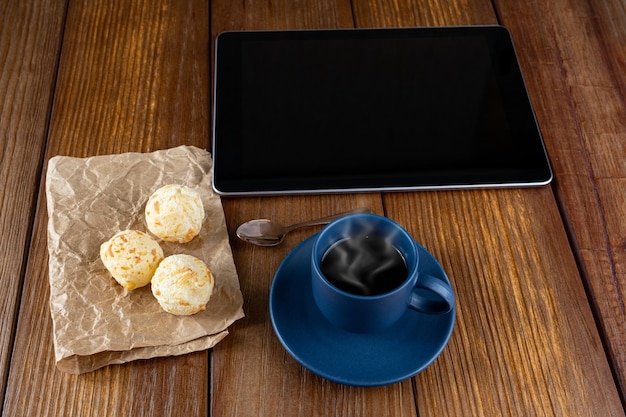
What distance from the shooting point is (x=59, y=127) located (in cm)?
85

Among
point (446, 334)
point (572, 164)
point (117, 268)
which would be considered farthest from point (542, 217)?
point (117, 268)

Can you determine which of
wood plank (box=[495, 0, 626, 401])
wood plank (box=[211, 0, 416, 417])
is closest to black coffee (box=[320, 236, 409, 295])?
wood plank (box=[211, 0, 416, 417])

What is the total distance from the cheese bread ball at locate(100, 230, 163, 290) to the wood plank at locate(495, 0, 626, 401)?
1.59 feet

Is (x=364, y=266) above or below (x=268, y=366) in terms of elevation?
above

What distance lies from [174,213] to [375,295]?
0.25m

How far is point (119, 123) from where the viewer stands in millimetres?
859

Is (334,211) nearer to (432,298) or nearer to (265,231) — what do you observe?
(265,231)

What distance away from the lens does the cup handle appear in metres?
0.61

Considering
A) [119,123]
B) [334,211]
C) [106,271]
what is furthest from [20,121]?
[334,211]

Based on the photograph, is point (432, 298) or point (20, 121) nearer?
point (432, 298)

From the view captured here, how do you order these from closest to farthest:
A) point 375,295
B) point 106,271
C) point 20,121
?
point 375,295
point 106,271
point 20,121

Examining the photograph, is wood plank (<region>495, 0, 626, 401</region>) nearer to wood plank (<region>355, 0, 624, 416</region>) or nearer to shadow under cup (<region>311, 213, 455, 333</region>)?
wood plank (<region>355, 0, 624, 416</region>)

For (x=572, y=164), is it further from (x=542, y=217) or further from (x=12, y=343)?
(x=12, y=343)

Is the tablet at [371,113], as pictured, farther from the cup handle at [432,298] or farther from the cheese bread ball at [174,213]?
the cup handle at [432,298]
